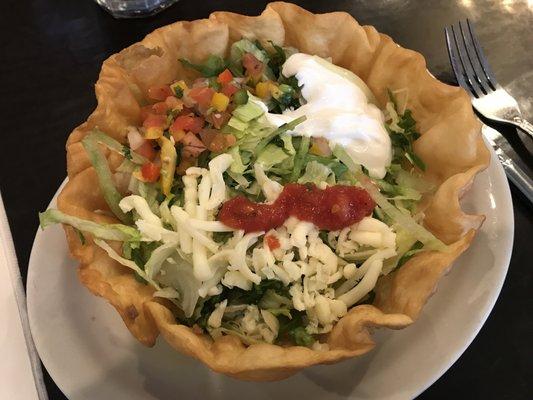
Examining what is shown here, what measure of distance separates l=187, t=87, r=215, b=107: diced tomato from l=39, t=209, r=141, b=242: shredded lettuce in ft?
1.37

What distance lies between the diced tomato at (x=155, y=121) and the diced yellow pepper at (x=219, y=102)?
0.15 meters

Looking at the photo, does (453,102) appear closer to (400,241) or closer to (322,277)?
(400,241)

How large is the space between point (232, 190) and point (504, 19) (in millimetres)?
1512

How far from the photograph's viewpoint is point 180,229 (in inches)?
56.4

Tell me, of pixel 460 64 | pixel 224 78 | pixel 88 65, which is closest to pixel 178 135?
pixel 224 78

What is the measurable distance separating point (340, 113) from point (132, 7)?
52.3 inches

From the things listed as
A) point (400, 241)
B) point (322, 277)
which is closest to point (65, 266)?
point (322, 277)

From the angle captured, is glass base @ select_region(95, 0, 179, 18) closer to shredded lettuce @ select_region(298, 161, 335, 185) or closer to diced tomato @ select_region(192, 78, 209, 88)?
diced tomato @ select_region(192, 78, 209, 88)

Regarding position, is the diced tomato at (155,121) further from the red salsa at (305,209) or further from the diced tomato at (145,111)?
the red salsa at (305,209)

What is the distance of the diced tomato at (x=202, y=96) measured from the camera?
1651 mm

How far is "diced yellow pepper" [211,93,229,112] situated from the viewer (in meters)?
1.65

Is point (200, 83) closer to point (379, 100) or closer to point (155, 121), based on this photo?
point (155, 121)

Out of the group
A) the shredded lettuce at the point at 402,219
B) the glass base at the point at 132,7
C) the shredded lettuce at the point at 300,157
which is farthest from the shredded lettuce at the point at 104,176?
the glass base at the point at 132,7

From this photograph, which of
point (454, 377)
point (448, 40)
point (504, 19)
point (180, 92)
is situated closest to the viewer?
point (454, 377)
